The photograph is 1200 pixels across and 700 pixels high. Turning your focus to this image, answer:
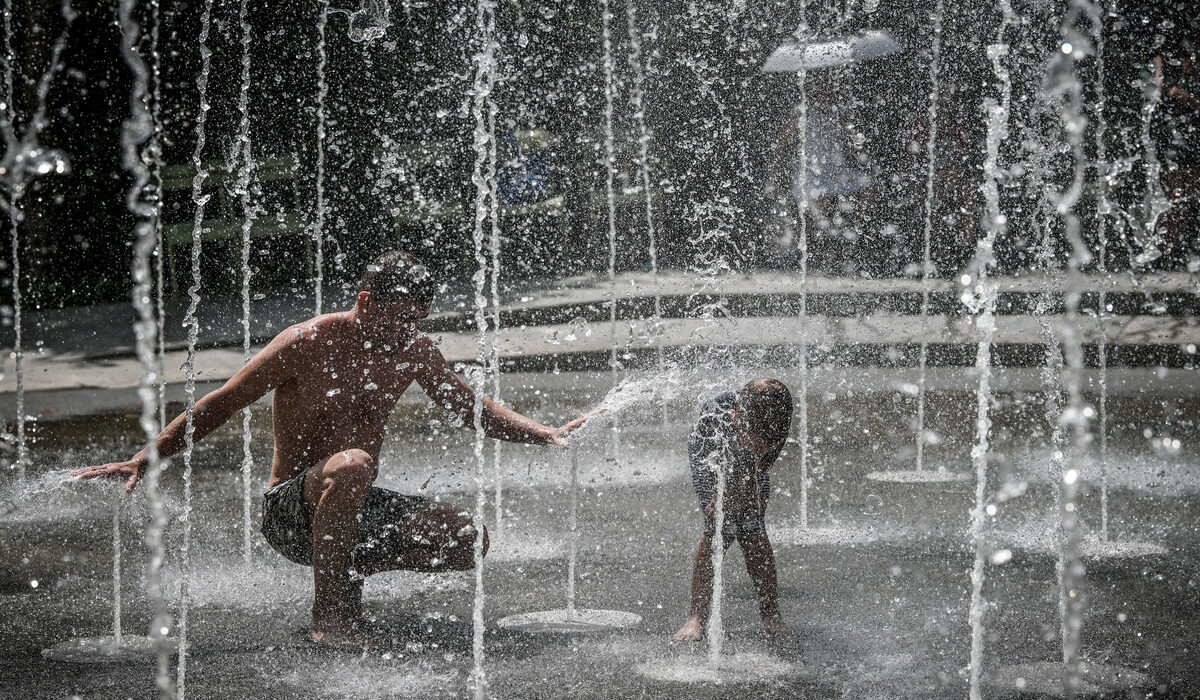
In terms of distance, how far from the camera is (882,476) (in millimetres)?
6180

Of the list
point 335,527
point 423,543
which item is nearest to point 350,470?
point 335,527

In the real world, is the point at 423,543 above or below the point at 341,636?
above

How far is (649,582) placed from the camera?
4.57 m

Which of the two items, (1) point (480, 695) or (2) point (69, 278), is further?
(2) point (69, 278)

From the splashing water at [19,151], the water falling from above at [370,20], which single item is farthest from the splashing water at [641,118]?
the splashing water at [19,151]

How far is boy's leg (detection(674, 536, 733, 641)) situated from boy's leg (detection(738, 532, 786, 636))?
8 centimetres

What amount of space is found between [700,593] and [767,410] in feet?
1.80

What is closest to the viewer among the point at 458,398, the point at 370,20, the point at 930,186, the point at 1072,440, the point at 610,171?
the point at 458,398

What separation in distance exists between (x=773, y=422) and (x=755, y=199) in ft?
35.4

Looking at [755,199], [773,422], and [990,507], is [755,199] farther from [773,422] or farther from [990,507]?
[773,422]

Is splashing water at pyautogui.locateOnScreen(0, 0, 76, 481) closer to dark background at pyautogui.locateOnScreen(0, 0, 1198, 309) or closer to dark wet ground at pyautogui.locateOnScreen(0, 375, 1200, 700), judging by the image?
dark background at pyautogui.locateOnScreen(0, 0, 1198, 309)

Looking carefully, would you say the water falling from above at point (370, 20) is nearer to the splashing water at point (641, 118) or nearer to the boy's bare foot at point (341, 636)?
the splashing water at point (641, 118)

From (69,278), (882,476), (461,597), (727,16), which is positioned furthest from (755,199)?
(461,597)

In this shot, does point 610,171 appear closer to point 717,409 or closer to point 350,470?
point 717,409
